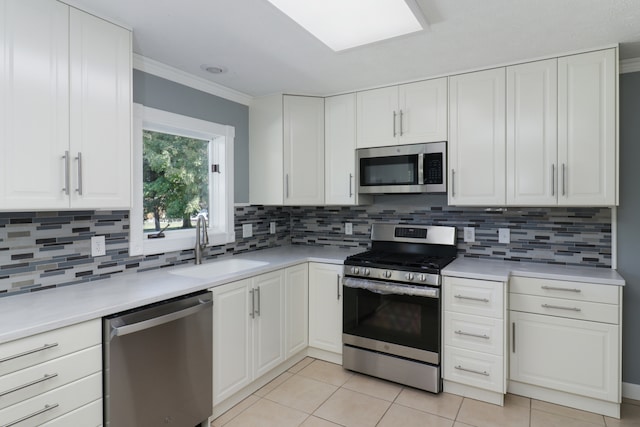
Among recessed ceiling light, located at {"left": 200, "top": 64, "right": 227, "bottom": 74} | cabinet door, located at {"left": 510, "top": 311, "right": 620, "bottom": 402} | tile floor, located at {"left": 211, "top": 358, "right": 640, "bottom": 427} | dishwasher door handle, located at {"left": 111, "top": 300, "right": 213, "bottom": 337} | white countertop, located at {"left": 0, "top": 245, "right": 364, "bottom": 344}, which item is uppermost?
recessed ceiling light, located at {"left": 200, "top": 64, "right": 227, "bottom": 74}

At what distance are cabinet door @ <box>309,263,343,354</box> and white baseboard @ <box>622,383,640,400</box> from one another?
6.47 feet

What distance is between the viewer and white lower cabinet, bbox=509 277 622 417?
87.2 inches

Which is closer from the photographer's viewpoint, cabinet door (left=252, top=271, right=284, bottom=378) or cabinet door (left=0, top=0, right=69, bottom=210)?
cabinet door (left=0, top=0, right=69, bottom=210)

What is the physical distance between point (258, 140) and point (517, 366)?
2.66 m

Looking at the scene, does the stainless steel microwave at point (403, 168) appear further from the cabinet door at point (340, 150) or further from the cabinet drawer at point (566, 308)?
the cabinet drawer at point (566, 308)

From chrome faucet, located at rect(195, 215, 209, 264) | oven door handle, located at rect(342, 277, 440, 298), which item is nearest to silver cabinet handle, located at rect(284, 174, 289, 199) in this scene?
chrome faucet, located at rect(195, 215, 209, 264)

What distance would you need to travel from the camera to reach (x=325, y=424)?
2182mm

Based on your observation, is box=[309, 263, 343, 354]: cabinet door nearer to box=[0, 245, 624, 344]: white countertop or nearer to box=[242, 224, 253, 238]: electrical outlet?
box=[0, 245, 624, 344]: white countertop

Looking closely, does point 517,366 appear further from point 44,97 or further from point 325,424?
point 44,97

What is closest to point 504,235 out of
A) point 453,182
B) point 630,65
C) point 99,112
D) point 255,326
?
point 453,182

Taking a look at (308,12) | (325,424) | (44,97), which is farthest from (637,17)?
(44,97)

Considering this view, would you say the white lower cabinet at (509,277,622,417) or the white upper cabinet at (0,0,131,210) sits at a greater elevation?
the white upper cabinet at (0,0,131,210)

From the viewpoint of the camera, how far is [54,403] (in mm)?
1446

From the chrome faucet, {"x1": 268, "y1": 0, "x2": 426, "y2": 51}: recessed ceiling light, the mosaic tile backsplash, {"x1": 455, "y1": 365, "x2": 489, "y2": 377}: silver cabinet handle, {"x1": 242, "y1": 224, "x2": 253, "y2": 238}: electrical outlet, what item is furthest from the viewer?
{"x1": 242, "y1": 224, "x2": 253, "y2": 238}: electrical outlet
